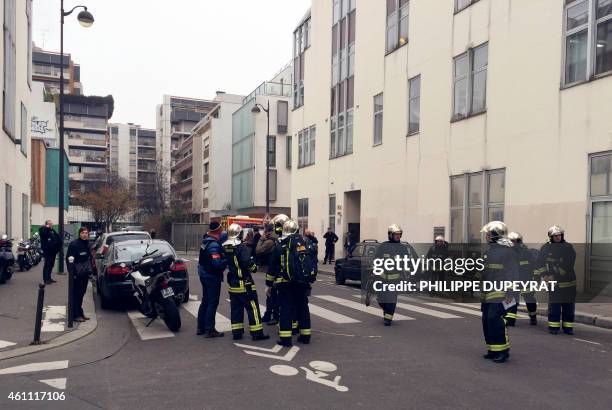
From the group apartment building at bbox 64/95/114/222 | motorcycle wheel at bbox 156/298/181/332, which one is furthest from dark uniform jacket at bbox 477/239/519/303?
apartment building at bbox 64/95/114/222

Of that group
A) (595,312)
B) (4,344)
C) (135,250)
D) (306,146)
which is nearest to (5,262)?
(135,250)

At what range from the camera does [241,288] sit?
326 inches

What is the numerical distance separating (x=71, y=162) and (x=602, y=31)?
8742 centimetres

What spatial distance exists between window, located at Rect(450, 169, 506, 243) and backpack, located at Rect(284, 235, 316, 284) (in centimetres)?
1130

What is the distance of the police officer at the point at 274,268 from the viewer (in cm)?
824

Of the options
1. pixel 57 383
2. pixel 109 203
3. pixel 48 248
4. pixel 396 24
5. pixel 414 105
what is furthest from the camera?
pixel 109 203

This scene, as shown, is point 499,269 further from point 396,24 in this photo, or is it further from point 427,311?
point 396,24

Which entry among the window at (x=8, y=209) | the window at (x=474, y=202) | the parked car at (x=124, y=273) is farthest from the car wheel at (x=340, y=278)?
the window at (x=8, y=209)

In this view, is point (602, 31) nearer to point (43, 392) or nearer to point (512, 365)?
point (512, 365)

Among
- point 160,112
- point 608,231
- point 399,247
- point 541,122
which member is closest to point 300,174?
point 541,122

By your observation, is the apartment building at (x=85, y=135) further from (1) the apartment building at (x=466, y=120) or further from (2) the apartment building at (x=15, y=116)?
(1) the apartment building at (x=466, y=120)

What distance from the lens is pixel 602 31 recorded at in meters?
14.4

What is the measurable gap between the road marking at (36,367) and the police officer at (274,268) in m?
3.08

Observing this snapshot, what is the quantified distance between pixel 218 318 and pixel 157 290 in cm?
169
